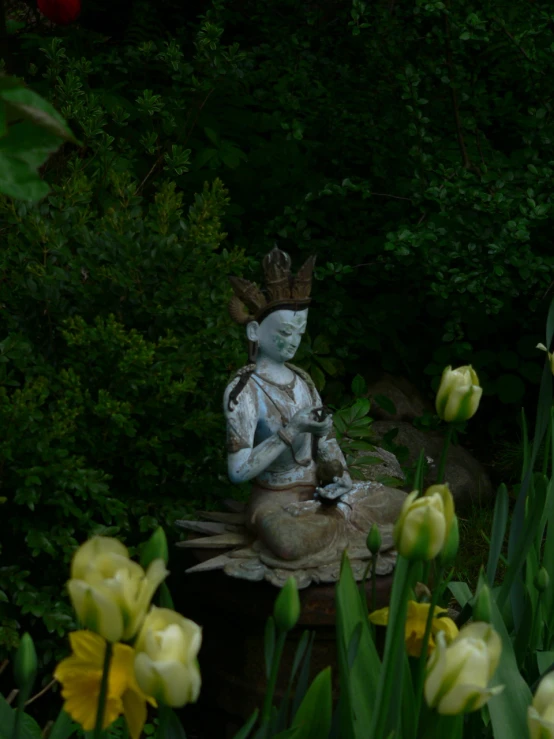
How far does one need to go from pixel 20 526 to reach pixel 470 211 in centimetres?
213

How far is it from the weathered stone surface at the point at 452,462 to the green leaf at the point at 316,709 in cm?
281

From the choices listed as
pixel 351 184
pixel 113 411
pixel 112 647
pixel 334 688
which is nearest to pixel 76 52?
pixel 351 184

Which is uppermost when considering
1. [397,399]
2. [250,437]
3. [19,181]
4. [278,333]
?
[19,181]

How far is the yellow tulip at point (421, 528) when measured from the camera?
895 mm

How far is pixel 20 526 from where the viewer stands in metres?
2.45

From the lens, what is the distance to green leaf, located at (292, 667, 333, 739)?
118 cm

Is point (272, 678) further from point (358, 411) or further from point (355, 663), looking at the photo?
point (358, 411)

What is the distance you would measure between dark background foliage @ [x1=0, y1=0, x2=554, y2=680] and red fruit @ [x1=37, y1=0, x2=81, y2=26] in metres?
0.12

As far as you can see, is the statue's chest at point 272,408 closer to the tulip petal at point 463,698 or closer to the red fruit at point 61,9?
the red fruit at point 61,9

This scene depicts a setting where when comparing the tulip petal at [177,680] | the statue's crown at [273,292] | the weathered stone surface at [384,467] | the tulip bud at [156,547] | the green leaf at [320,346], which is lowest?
the weathered stone surface at [384,467]

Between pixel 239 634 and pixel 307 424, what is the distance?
491 millimetres

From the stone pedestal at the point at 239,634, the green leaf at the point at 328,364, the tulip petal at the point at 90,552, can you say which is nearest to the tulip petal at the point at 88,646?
the tulip petal at the point at 90,552

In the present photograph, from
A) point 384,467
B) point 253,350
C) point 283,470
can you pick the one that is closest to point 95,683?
point 283,470

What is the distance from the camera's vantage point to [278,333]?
247cm
